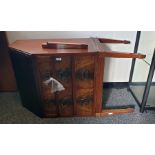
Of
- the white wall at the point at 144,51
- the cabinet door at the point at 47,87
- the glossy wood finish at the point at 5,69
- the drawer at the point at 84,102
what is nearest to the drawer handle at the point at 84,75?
the drawer at the point at 84,102

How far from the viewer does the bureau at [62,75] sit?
1408 mm

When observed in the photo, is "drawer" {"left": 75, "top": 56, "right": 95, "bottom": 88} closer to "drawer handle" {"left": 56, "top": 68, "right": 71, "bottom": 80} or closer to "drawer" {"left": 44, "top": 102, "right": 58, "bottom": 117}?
"drawer handle" {"left": 56, "top": 68, "right": 71, "bottom": 80}

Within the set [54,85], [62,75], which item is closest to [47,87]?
[54,85]

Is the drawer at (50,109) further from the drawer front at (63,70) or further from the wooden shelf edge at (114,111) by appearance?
the wooden shelf edge at (114,111)

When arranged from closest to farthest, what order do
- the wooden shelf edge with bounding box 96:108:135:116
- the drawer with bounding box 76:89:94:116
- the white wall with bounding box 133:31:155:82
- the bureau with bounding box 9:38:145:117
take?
the bureau with bounding box 9:38:145:117, the drawer with bounding box 76:89:94:116, the wooden shelf edge with bounding box 96:108:135:116, the white wall with bounding box 133:31:155:82

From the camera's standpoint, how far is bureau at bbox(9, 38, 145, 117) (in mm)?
1408

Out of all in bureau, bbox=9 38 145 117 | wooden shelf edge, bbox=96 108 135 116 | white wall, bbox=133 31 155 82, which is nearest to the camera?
bureau, bbox=9 38 145 117

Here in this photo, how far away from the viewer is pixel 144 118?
1.71 metres

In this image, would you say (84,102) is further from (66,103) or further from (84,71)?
(84,71)

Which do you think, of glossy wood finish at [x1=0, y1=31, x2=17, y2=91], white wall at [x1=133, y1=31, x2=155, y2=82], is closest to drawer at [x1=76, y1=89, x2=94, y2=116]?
white wall at [x1=133, y1=31, x2=155, y2=82]

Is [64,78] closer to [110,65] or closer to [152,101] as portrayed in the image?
[110,65]

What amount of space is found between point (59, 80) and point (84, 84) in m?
0.24
